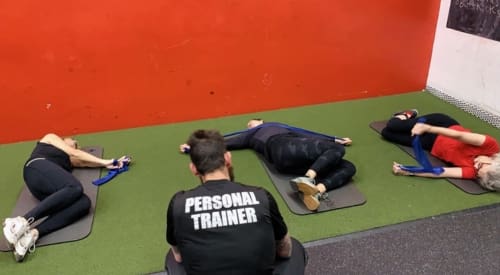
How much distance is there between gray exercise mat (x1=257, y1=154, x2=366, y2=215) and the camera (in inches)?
97.3

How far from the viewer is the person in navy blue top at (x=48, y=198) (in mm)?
2139

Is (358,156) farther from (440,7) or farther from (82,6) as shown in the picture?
(82,6)

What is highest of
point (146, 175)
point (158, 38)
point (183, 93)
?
point (158, 38)

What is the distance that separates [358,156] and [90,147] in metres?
2.04

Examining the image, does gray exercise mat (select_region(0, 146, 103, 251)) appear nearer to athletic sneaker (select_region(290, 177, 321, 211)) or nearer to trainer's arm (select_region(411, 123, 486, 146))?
athletic sneaker (select_region(290, 177, 321, 211))

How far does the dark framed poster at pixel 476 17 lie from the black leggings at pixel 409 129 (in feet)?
2.88

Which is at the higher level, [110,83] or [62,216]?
[110,83]

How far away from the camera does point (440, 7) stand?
383 cm

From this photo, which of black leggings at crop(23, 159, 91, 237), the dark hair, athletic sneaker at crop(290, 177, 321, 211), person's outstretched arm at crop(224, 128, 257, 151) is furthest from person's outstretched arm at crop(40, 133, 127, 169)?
the dark hair

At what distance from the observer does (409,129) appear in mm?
3092

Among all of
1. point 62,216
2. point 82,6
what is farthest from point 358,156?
point 82,6

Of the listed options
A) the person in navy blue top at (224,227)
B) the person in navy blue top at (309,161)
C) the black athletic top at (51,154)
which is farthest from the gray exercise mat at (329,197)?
the black athletic top at (51,154)

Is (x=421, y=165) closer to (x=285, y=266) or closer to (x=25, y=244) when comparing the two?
(x=285, y=266)

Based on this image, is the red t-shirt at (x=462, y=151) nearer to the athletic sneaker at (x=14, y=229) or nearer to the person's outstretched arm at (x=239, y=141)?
the person's outstretched arm at (x=239, y=141)
